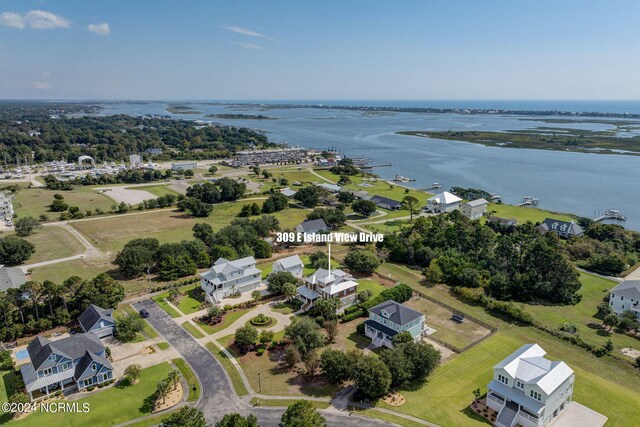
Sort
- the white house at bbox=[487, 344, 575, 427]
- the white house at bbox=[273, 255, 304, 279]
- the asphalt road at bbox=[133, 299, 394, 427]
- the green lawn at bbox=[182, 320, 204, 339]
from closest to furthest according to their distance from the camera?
the white house at bbox=[487, 344, 575, 427]
the asphalt road at bbox=[133, 299, 394, 427]
the green lawn at bbox=[182, 320, 204, 339]
the white house at bbox=[273, 255, 304, 279]

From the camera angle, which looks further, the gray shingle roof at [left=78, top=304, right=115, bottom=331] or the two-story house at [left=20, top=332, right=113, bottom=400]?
the gray shingle roof at [left=78, top=304, right=115, bottom=331]

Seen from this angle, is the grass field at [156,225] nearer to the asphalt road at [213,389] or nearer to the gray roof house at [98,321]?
the gray roof house at [98,321]

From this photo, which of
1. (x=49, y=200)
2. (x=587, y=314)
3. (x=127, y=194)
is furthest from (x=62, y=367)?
(x=127, y=194)

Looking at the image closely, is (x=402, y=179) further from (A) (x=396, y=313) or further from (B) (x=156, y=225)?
(A) (x=396, y=313)

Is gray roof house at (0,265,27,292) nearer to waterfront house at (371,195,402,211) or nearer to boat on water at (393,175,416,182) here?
waterfront house at (371,195,402,211)

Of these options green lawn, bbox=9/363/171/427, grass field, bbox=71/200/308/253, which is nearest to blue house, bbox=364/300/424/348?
green lawn, bbox=9/363/171/427

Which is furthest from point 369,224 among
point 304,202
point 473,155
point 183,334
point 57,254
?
point 473,155
